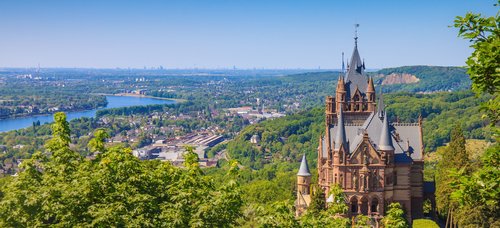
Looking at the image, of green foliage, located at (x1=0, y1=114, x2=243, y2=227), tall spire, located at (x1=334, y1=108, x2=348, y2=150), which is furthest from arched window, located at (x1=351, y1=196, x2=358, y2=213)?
green foliage, located at (x1=0, y1=114, x2=243, y2=227)

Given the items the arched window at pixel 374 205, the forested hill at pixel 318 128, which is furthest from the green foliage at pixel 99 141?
the forested hill at pixel 318 128

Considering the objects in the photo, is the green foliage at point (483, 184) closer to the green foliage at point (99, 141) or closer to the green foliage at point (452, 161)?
the green foliage at point (99, 141)

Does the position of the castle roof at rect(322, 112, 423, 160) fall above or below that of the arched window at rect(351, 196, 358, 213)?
above

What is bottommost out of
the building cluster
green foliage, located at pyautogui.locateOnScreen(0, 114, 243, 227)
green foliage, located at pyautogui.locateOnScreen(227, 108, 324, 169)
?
the building cluster

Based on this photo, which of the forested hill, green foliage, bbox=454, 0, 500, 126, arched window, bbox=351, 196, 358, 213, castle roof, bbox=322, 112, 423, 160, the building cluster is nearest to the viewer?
green foliage, bbox=454, 0, 500, 126

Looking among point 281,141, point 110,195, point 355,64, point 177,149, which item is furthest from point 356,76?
point 177,149

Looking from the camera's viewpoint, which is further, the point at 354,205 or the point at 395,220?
the point at 354,205

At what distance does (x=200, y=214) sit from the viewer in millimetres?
18500

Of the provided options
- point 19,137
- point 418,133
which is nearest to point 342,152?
point 418,133

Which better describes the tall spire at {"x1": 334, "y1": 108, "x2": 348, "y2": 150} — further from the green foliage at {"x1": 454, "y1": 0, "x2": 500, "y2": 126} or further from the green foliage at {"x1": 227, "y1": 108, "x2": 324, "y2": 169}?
the green foliage at {"x1": 227, "y1": 108, "x2": 324, "y2": 169}

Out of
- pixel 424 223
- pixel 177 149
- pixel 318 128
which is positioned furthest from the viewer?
pixel 177 149

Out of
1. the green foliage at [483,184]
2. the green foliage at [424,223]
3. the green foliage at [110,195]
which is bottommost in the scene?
the green foliage at [424,223]

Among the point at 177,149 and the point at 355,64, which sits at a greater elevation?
the point at 355,64

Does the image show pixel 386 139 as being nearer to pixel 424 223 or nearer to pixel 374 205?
pixel 374 205
